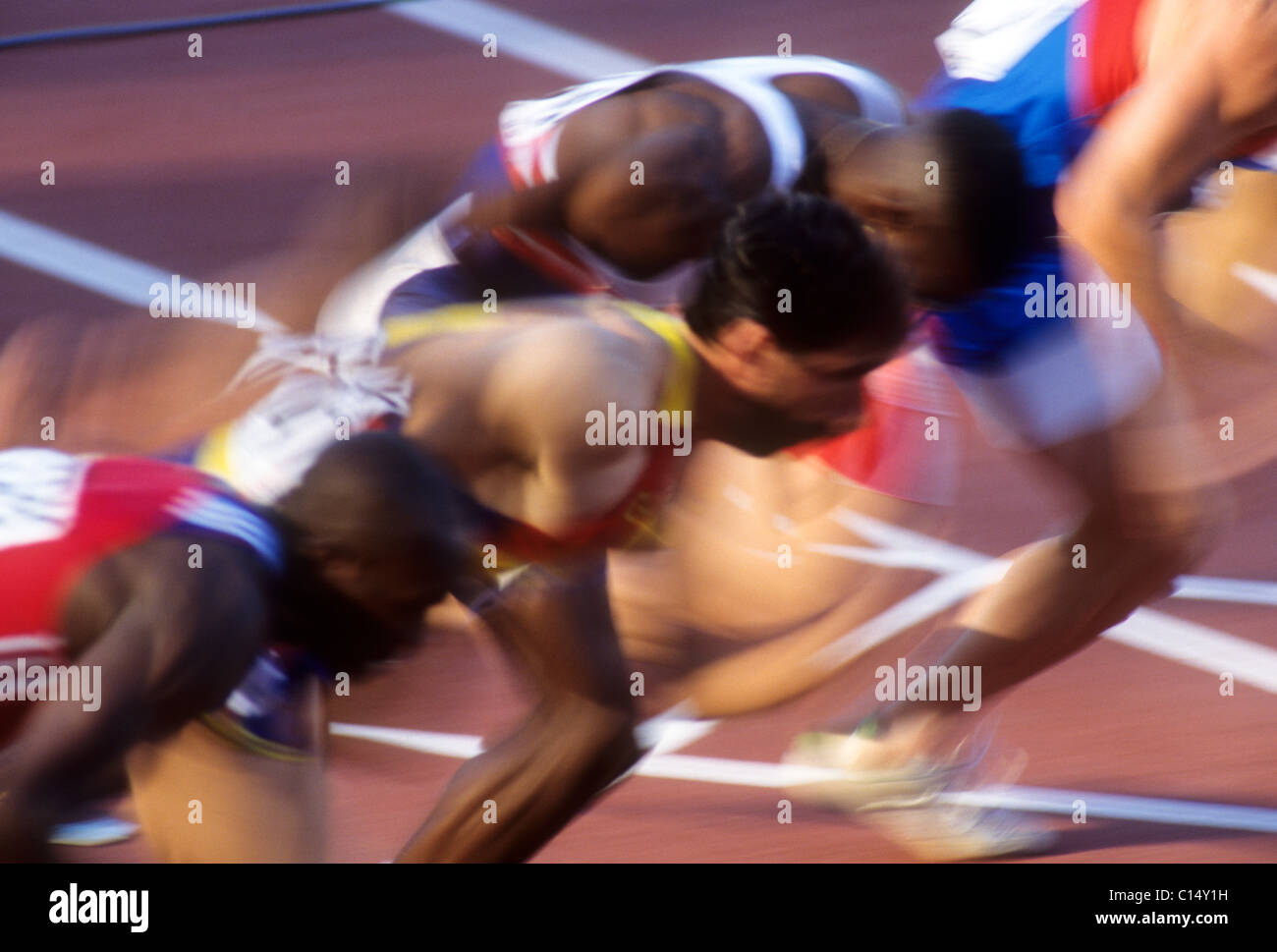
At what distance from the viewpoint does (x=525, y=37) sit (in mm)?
9172

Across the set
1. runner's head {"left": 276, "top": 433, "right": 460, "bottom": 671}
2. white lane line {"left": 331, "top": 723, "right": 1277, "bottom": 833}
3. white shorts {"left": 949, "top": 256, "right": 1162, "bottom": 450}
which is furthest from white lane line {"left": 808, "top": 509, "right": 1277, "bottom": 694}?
runner's head {"left": 276, "top": 433, "right": 460, "bottom": 671}

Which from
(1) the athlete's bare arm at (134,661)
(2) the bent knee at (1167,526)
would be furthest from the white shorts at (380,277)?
(2) the bent knee at (1167,526)

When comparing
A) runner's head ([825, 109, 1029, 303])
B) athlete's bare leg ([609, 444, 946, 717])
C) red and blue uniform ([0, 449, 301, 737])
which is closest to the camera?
red and blue uniform ([0, 449, 301, 737])

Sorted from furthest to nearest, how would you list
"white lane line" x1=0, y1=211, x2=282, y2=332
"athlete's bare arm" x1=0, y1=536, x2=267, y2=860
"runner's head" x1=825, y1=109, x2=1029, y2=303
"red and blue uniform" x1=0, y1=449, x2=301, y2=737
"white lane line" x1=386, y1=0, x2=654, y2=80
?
"white lane line" x1=386, y1=0, x2=654, y2=80, "white lane line" x1=0, y1=211, x2=282, y2=332, "runner's head" x1=825, y1=109, x2=1029, y2=303, "red and blue uniform" x1=0, y1=449, x2=301, y2=737, "athlete's bare arm" x1=0, y1=536, x2=267, y2=860

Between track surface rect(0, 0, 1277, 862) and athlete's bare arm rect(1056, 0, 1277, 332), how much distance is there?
1.37 m

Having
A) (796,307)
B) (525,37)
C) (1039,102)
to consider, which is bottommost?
(796,307)

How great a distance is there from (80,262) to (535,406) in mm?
4917

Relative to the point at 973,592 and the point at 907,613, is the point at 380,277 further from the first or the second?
the point at 973,592

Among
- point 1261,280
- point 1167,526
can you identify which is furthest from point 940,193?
point 1261,280

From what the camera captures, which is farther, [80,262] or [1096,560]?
[80,262]

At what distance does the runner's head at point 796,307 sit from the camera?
3.04 meters

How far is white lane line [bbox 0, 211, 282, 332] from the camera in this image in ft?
23.3

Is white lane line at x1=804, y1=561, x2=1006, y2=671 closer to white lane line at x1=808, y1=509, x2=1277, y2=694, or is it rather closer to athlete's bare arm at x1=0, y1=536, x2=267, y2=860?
white lane line at x1=808, y1=509, x2=1277, y2=694

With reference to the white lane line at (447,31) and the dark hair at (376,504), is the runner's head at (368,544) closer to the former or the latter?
the dark hair at (376,504)
